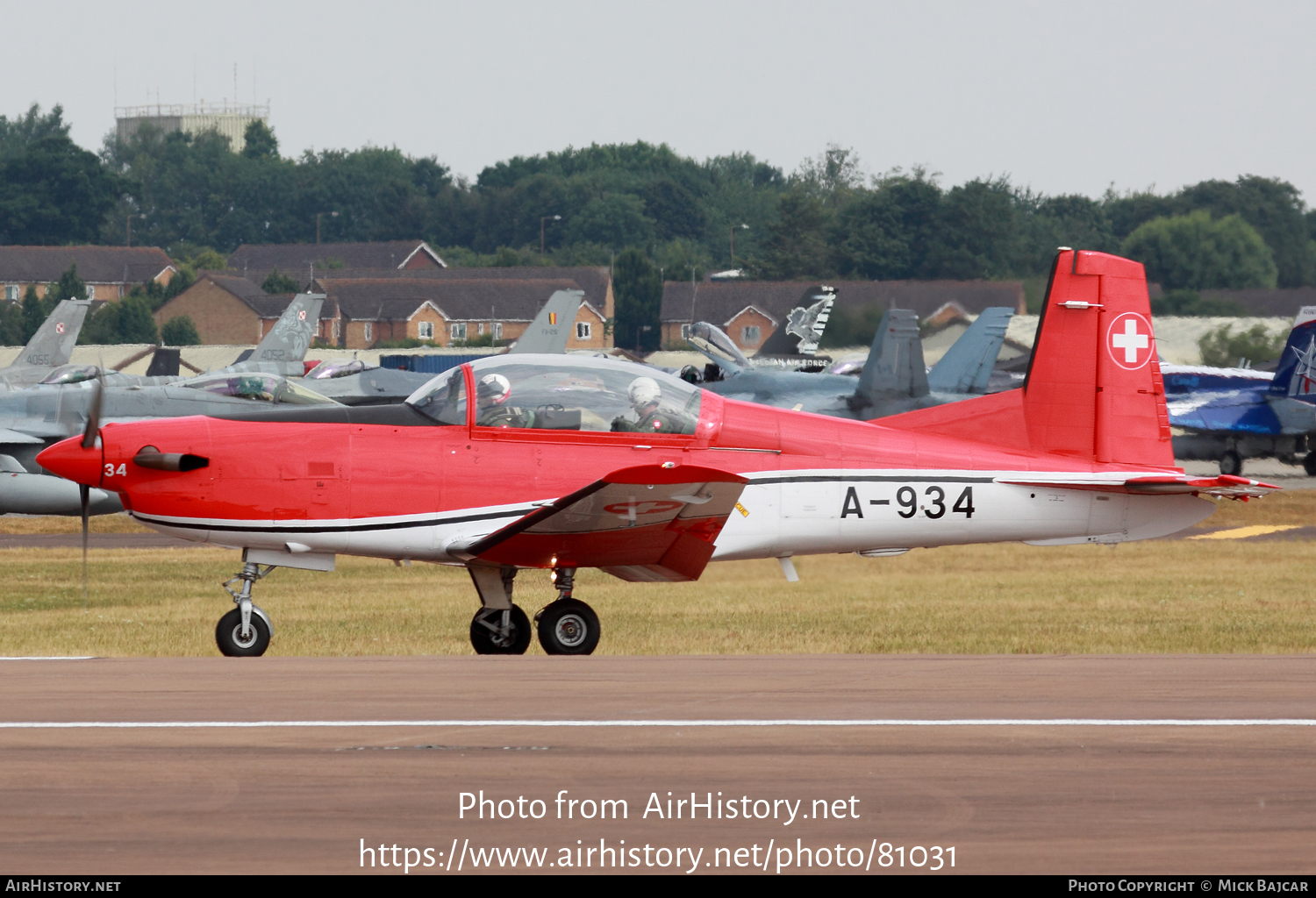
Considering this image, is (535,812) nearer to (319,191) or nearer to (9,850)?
(9,850)

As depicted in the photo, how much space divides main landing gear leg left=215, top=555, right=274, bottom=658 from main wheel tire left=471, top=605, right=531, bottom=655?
1.37 meters

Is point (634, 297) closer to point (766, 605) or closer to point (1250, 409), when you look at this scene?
point (1250, 409)

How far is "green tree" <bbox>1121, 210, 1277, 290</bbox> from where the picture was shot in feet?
156

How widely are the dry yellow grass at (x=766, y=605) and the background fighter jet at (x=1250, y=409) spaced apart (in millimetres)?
13638

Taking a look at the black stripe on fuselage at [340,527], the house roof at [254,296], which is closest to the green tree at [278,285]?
the house roof at [254,296]

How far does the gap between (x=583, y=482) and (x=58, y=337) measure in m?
25.3

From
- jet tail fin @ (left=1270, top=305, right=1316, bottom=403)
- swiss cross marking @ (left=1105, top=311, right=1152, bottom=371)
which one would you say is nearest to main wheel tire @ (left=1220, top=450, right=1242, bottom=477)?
jet tail fin @ (left=1270, top=305, right=1316, bottom=403)

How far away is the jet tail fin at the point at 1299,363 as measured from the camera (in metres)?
32.7

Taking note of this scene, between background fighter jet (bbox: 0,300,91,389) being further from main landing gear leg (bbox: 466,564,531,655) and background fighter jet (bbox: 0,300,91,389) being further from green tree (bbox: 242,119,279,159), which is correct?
green tree (bbox: 242,119,279,159)

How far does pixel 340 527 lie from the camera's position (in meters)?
9.91

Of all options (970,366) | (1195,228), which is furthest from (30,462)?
(1195,228)

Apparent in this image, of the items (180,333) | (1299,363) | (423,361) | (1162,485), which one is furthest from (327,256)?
(1162,485)

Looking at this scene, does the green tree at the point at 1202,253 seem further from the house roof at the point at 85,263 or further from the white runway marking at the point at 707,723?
the house roof at the point at 85,263

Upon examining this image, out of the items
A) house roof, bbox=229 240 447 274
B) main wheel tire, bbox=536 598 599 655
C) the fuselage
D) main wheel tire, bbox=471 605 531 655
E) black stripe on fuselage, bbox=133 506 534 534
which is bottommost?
main wheel tire, bbox=471 605 531 655
